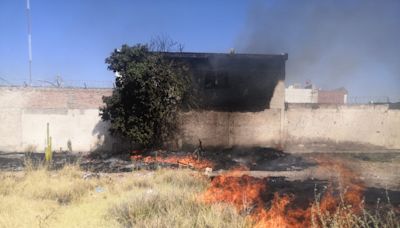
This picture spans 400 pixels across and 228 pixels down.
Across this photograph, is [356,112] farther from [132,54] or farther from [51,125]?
[51,125]

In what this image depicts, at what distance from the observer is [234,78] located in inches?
747

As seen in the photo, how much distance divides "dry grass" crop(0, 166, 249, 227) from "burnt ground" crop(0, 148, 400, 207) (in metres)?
2.22

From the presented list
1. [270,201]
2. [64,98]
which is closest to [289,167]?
[270,201]

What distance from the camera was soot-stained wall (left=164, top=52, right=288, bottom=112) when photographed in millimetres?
18828

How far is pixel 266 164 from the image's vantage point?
15352 millimetres

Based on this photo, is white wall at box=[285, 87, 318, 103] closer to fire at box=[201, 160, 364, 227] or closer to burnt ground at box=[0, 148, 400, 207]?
burnt ground at box=[0, 148, 400, 207]

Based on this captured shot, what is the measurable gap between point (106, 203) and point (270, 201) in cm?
361

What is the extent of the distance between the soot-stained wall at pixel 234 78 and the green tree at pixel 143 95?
136 centimetres

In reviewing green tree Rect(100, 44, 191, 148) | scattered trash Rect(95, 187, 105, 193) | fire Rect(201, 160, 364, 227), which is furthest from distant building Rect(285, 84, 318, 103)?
scattered trash Rect(95, 187, 105, 193)

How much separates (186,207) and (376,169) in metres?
9.42

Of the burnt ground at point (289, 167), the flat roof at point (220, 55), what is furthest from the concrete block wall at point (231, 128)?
the flat roof at point (220, 55)

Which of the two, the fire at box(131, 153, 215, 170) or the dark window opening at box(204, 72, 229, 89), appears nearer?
the fire at box(131, 153, 215, 170)

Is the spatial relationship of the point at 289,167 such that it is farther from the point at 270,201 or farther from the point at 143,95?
the point at 143,95

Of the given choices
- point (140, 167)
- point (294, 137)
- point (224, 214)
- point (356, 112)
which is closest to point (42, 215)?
point (224, 214)
